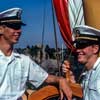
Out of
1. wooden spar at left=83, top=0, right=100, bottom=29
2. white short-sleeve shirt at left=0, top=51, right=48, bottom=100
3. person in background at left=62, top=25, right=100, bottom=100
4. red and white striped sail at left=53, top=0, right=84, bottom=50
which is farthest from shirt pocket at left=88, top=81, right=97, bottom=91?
red and white striped sail at left=53, top=0, right=84, bottom=50

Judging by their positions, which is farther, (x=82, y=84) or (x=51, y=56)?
(x=51, y=56)

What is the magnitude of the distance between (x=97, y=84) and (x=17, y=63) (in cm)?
70

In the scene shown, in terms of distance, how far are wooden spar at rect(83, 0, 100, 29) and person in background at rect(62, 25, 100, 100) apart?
1.94m

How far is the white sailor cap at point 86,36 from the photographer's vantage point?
3842 mm

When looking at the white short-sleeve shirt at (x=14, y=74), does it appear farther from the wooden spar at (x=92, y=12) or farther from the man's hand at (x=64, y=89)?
the wooden spar at (x=92, y=12)

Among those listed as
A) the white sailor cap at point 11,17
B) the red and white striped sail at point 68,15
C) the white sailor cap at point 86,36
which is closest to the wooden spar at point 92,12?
the red and white striped sail at point 68,15

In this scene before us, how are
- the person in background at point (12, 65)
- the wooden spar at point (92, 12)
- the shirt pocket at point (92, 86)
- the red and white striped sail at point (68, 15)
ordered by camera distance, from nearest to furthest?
the shirt pocket at point (92, 86), the person in background at point (12, 65), the wooden spar at point (92, 12), the red and white striped sail at point (68, 15)

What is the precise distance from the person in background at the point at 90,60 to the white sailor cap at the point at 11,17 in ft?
1.74

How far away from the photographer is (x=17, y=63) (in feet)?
12.8

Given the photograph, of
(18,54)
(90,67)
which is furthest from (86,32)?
(18,54)

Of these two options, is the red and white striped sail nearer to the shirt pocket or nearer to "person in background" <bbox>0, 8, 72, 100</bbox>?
"person in background" <bbox>0, 8, 72, 100</bbox>

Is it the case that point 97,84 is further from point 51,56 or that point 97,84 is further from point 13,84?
point 51,56

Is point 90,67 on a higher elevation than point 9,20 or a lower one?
lower

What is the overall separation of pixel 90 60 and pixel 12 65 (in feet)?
2.13
